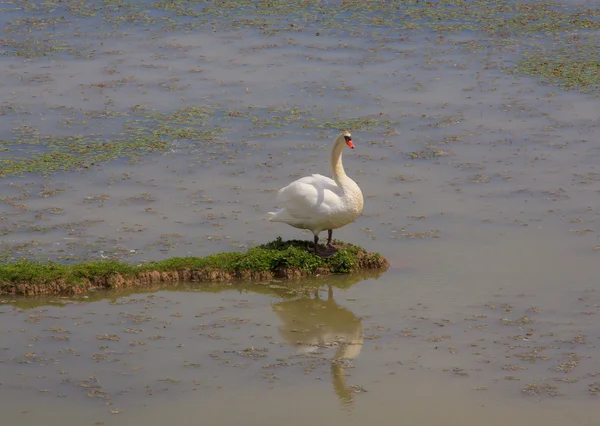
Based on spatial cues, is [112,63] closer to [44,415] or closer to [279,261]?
[279,261]

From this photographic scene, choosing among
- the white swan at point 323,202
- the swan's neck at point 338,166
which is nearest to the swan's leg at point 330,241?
the white swan at point 323,202

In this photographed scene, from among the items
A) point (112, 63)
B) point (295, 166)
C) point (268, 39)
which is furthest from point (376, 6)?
point (295, 166)

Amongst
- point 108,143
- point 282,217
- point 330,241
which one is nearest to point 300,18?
point 108,143

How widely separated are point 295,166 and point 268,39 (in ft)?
21.7

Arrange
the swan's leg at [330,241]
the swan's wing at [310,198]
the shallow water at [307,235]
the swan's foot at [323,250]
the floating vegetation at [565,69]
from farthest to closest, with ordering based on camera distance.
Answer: the floating vegetation at [565,69]
the swan's leg at [330,241]
the swan's foot at [323,250]
the swan's wing at [310,198]
the shallow water at [307,235]

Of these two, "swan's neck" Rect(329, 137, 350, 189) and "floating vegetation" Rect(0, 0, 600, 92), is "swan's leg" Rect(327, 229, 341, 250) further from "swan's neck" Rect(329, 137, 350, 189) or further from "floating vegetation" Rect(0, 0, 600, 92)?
"floating vegetation" Rect(0, 0, 600, 92)

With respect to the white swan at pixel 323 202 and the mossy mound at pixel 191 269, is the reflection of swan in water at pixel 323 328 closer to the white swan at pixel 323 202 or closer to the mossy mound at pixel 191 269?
the mossy mound at pixel 191 269

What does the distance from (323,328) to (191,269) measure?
5.56ft

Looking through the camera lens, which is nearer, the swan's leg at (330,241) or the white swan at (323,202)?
the white swan at (323,202)

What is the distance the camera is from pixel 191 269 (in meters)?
11.8

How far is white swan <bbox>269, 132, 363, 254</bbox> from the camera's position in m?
12.0

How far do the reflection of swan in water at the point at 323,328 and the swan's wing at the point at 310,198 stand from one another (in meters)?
0.85

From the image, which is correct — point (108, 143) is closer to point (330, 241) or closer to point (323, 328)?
point (330, 241)

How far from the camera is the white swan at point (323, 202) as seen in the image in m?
12.0
